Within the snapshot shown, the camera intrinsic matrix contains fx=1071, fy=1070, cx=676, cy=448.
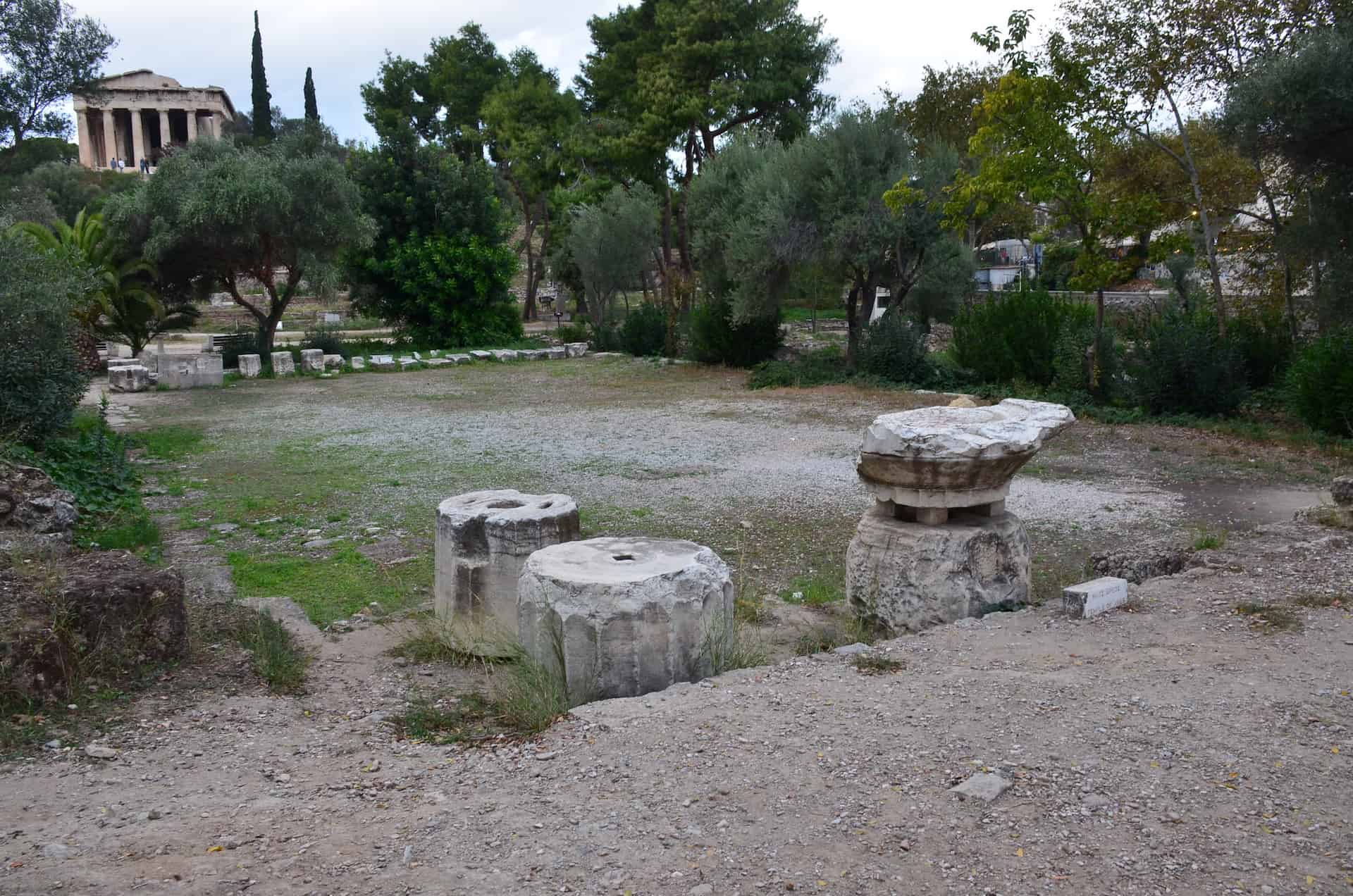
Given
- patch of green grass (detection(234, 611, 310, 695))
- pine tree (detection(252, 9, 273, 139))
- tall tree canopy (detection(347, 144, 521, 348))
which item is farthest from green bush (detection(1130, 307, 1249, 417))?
pine tree (detection(252, 9, 273, 139))

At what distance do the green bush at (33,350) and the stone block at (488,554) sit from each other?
599 cm

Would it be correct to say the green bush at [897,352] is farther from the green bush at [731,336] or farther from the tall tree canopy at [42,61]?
the tall tree canopy at [42,61]

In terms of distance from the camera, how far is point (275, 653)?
5.54m

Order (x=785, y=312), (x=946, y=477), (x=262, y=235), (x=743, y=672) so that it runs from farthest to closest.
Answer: (x=785, y=312), (x=262, y=235), (x=946, y=477), (x=743, y=672)

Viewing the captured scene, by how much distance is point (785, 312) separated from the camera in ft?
115

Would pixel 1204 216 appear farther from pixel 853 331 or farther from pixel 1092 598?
pixel 1092 598

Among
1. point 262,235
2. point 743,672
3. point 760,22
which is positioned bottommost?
A: point 743,672

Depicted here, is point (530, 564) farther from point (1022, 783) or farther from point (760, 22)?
point (760, 22)

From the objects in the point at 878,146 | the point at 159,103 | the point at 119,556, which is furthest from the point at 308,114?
the point at 119,556

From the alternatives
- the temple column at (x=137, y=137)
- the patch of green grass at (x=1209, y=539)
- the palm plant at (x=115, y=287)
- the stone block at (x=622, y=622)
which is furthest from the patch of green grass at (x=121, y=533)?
the temple column at (x=137, y=137)

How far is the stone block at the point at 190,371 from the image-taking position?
1978cm

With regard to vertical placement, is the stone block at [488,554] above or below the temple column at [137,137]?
below

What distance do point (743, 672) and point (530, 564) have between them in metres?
1.17

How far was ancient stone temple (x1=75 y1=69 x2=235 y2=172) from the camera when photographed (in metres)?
66.4
